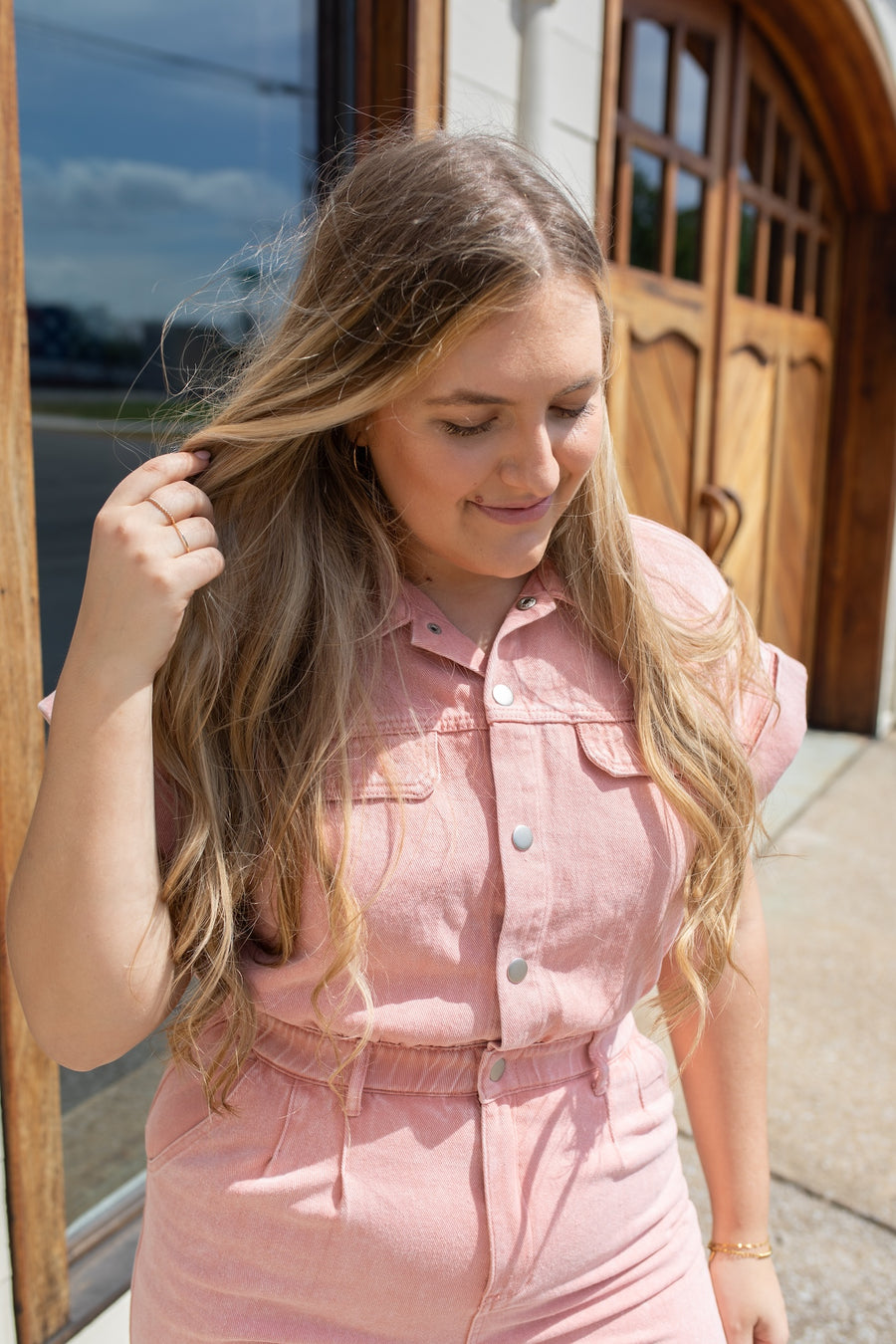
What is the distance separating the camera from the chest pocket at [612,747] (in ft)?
3.69

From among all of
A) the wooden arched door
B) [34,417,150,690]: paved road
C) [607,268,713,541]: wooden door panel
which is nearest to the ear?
[34,417,150,690]: paved road

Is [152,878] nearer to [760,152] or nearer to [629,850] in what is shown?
[629,850]

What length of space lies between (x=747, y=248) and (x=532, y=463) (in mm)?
3918

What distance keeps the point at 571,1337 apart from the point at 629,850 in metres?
0.48

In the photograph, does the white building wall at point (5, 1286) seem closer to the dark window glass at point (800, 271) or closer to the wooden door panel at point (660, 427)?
the wooden door panel at point (660, 427)

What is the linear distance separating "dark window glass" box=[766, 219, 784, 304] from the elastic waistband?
4378 mm

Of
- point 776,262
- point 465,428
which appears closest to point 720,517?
point 776,262

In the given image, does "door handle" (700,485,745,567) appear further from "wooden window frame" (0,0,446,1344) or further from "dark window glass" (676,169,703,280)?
"wooden window frame" (0,0,446,1344)

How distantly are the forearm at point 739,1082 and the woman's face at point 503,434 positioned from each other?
53 cm

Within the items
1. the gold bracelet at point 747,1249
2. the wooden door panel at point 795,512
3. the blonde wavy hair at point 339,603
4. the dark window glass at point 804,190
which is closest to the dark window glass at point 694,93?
the dark window glass at point 804,190

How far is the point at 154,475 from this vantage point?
1.03 m

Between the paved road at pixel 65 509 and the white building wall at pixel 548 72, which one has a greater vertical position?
the white building wall at pixel 548 72

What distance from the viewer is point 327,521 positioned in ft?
3.86

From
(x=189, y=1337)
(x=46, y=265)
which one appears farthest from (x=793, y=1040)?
(x=46, y=265)
